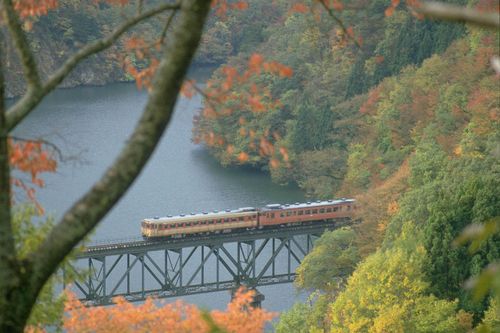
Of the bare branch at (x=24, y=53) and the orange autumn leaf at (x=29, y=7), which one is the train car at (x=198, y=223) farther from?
the bare branch at (x=24, y=53)

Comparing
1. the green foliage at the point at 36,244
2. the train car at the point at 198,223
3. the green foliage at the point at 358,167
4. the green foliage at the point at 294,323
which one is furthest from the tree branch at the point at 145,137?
the green foliage at the point at 358,167

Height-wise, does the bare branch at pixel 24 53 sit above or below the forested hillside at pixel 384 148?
below

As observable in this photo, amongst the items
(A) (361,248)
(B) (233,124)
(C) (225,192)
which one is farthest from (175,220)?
(B) (233,124)

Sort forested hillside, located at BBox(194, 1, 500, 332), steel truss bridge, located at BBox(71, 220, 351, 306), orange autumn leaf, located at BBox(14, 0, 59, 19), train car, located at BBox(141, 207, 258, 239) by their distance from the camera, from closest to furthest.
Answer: orange autumn leaf, located at BBox(14, 0, 59, 19), forested hillside, located at BBox(194, 1, 500, 332), steel truss bridge, located at BBox(71, 220, 351, 306), train car, located at BBox(141, 207, 258, 239)

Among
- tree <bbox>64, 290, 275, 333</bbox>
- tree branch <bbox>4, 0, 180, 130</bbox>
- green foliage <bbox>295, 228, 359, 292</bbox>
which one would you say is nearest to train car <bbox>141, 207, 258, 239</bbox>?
green foliage <bbox>295, 228, 359, 292</bbox>

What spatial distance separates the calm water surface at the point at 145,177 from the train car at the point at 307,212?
2.00 metres

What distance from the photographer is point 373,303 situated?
904 inches

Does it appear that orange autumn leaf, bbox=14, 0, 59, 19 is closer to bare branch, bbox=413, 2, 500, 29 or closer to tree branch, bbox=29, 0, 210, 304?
tree branch, bbox=29, 0, 210, 304

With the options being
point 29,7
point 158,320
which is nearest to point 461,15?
point 29,7

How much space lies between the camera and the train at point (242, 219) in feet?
111

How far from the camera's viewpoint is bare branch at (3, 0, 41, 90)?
5.07 m

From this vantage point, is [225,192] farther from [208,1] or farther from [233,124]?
[208,1]

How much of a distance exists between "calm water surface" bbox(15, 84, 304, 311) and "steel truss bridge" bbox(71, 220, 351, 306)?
55cm

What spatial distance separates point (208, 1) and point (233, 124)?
45864 millimetres
